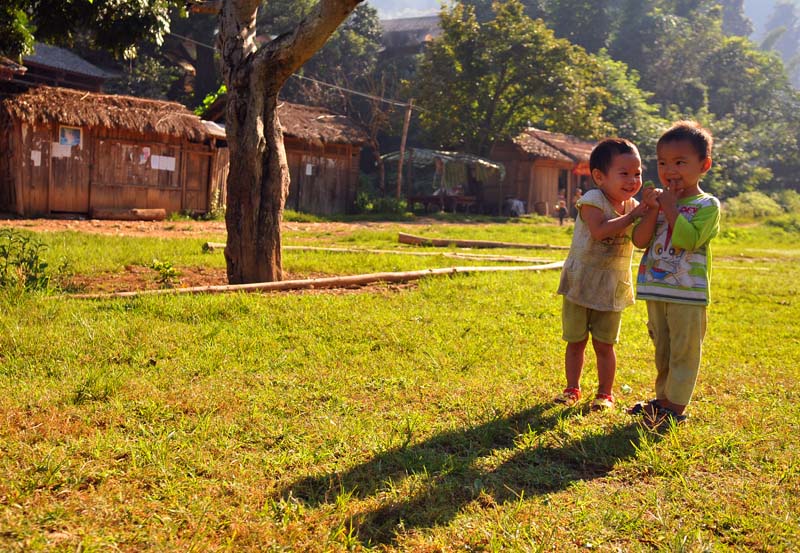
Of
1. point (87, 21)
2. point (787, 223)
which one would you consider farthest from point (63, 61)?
point (787, 223)

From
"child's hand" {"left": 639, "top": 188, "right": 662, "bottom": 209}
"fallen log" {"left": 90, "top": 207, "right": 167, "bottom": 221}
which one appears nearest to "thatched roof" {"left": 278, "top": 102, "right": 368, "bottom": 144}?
"fallen log" {"left": 90, "top": 207, "right": 167, "bottom": 221}

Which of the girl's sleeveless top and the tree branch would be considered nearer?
the girl's sleeveless top

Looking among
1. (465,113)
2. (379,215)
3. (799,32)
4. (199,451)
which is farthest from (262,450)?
(799,32)

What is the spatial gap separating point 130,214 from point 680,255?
55.6ft

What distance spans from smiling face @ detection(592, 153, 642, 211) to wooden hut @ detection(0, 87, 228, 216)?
1587 cm

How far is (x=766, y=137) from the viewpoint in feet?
154

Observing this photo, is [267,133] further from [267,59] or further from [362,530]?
[362,530]

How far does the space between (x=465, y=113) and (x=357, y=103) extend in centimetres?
593

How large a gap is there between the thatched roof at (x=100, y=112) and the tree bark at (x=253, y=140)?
11312 mm

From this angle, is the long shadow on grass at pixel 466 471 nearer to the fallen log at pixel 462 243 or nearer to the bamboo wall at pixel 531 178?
the fallen log at pixel 462 243

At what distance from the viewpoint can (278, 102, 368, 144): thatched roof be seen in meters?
22.9

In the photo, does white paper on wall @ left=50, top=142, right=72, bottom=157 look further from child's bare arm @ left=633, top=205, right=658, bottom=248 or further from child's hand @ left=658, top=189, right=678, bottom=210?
child's hand @ left=658, top=189, right=678, bottom=210

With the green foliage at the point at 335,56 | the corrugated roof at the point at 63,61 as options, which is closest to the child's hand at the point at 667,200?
the corrugated roof at the point at 63,61

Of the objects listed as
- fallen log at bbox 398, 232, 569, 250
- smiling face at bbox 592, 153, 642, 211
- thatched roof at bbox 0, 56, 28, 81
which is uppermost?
thatched roof at bbox 0, 56, 28, 81
